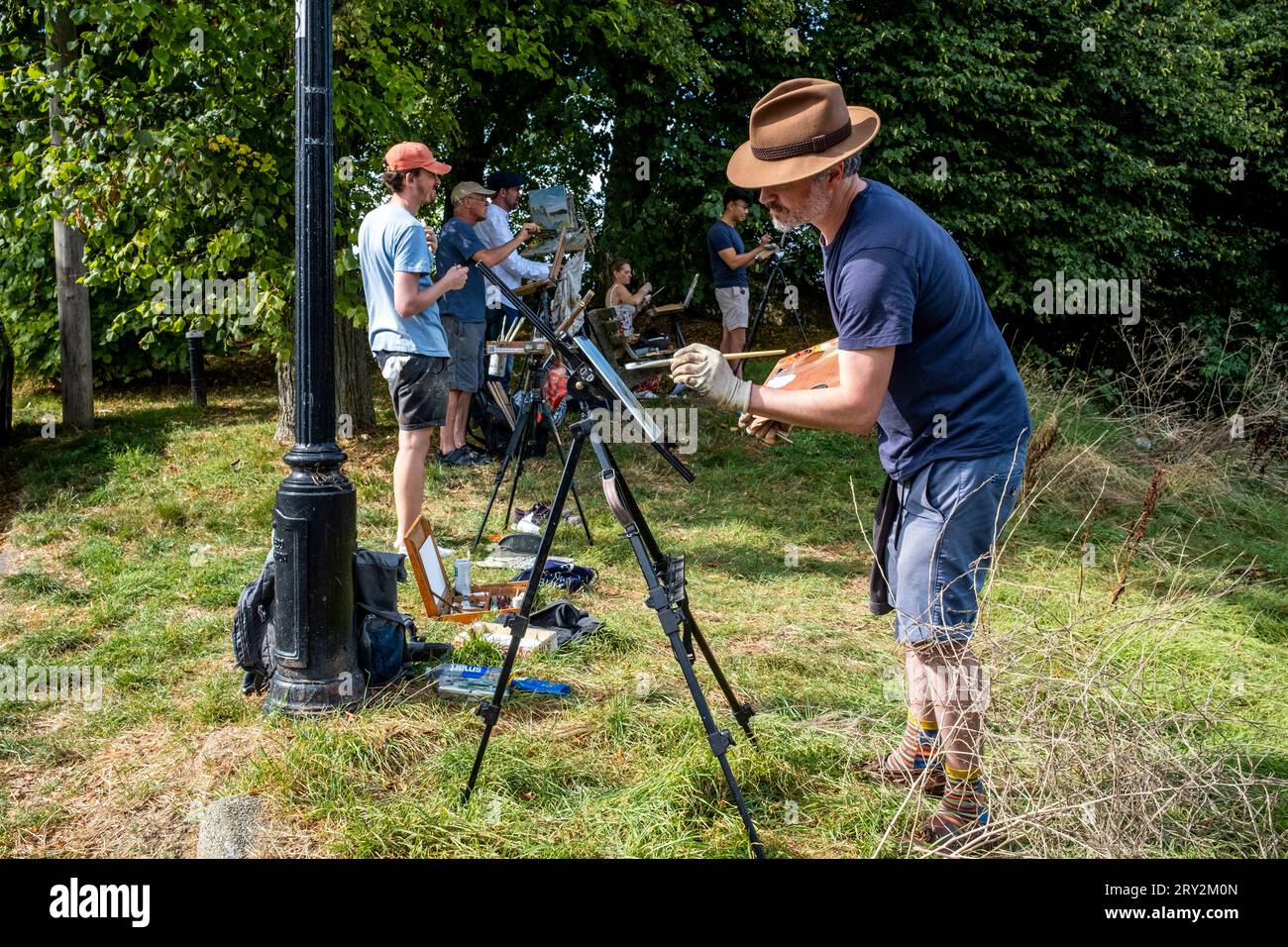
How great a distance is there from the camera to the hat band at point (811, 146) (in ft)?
8.07

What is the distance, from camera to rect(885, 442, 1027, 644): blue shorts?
250 centimetres

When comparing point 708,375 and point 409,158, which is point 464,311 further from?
point 708,375

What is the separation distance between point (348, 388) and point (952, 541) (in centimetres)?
686

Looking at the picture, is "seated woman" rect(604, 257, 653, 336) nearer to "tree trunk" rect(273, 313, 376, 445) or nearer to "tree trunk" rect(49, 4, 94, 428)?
"tree trunk" rect(273, 313, 376, 445)

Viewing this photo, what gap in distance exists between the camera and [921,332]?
Answer: 2.53 meters

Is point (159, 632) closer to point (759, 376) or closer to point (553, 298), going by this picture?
point (553, 298)

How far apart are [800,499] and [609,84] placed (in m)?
5.69

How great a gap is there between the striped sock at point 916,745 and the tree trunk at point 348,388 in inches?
242

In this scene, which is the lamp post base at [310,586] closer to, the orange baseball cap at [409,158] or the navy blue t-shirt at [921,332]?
the navy blue t-shirt at [921,332]

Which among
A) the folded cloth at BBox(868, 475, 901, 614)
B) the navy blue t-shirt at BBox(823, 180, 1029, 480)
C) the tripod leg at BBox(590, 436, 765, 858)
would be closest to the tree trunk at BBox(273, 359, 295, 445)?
the tripod leg at BBox(590, 436, 765, 858)

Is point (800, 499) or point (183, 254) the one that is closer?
point (183, 254)

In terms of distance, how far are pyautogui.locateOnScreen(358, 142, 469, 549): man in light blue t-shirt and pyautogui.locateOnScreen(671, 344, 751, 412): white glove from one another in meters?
2.61
